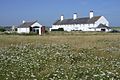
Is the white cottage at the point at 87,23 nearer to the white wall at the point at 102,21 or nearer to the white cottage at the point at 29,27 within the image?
the white wall at the point at 102,21

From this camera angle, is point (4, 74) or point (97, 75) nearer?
point (97, 75)

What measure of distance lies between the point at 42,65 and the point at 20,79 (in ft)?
11.7

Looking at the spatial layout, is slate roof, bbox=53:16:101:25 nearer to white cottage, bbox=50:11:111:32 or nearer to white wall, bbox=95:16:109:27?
white cottage, bbox=50:11:111:32

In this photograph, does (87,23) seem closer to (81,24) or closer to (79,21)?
(81,24)

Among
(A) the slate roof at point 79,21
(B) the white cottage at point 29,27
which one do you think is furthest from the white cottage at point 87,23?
(B) the white cottage at point 29,27

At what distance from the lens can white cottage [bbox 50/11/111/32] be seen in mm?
118206

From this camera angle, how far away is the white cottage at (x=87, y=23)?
118206 millimetres

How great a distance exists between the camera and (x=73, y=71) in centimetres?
1257

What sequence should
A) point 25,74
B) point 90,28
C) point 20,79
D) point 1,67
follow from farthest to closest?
point 90,28, point 1,67, point 25,74, point 20,79

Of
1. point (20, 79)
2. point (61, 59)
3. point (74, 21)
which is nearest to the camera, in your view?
point (20, 79)

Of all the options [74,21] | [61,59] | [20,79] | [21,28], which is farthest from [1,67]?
[74,21]

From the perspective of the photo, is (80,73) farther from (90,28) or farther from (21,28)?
(90,28)

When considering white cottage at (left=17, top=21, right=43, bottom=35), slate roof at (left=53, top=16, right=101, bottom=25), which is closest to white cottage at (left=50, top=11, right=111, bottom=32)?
slate roof at (left=53, top=16, right=101, bottom=25)

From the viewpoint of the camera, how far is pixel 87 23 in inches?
4865
